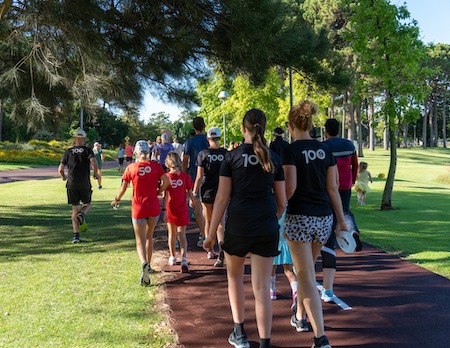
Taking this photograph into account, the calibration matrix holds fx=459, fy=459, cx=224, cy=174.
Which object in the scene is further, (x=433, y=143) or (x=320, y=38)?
(x=433, y=143)

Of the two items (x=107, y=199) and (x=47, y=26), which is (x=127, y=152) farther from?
(x=47, y=26)

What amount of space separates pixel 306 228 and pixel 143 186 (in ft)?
8.90

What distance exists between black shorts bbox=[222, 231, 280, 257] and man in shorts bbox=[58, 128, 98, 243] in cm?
534

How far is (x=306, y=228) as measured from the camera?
12.8 ft

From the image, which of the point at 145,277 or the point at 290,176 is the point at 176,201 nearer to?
the point at 145,277

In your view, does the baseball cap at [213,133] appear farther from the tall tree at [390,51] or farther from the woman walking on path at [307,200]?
the tall tree at [390,51]

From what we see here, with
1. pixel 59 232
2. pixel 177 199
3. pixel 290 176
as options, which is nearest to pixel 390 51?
pixel 177 199

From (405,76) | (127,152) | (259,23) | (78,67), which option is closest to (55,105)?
(78,67)

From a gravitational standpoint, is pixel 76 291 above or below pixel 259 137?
below

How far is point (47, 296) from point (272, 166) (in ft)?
10.8

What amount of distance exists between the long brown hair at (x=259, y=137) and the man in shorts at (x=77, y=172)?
5269 mm

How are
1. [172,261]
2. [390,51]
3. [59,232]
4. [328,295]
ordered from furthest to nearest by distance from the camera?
[390,51]
[59,232]
[172,261]
[328,295]

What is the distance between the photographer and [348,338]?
13.8 feet

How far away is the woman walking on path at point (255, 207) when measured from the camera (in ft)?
12.0
